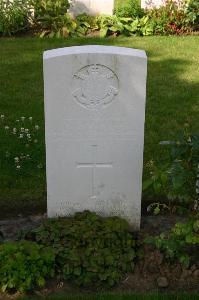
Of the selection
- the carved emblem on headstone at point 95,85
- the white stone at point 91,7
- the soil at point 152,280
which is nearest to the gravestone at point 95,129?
the carved emblem on headstone at point 95,85

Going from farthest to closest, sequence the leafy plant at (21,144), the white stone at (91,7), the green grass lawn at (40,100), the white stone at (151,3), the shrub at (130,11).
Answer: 1. the white stone at (151,3)
2. the white stone at (91,7)
3. the shrub at (130,11)
4. the leafy plant at (21,144)
5. the green grass lawn at (40,100)

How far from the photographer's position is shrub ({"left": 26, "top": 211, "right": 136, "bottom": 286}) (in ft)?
14.9

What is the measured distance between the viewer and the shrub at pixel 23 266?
4.42 m

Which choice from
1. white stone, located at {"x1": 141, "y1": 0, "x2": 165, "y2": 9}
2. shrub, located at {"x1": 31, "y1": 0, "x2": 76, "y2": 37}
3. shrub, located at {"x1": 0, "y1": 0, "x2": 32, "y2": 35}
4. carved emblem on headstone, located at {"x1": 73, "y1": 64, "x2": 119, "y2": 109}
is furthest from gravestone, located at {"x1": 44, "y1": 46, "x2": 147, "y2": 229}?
white stone, located at {"x1": 141, "y1": 0, "x2": 165, "y2": 9}

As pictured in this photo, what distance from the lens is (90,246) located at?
4641mm

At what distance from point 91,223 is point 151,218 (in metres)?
0.74

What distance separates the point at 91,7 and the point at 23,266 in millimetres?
7555

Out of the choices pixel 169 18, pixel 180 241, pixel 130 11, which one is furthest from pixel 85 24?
pixel 180 241

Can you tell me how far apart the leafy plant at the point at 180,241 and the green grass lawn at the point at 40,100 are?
1.36 metres

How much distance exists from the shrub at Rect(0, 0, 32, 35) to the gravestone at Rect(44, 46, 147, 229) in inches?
243

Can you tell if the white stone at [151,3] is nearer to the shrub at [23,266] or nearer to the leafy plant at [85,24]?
the leafy plant at [85,24]

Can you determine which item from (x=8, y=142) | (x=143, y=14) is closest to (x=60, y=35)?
(x=143, y=14)

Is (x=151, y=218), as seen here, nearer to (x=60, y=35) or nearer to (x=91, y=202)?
(x=91, y=202)

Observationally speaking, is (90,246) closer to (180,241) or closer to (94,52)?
(180,241)
